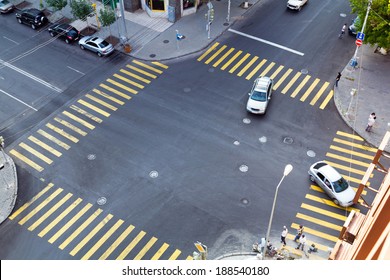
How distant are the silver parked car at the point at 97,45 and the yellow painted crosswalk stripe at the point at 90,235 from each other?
21.2m

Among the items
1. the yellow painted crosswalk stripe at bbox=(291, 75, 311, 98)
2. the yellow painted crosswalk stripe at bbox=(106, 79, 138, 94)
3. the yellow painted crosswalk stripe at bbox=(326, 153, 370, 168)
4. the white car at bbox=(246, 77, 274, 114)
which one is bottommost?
the yellow painted crosswalk stripe at bbox=(326, 153, 370, 168)

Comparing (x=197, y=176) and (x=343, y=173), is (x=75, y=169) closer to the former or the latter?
(x=197, y=176)

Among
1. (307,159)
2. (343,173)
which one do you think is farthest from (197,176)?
(343,173)

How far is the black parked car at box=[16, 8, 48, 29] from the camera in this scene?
50.4 meters

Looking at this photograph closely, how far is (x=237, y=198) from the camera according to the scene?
33.3 metres

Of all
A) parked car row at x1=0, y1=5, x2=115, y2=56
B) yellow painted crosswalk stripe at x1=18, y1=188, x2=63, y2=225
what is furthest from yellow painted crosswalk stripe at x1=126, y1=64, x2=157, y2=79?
yellow painted crosswalk stripe at x1=18, y1=188, x2=63, y2=225

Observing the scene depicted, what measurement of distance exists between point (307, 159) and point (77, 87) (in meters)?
24.0

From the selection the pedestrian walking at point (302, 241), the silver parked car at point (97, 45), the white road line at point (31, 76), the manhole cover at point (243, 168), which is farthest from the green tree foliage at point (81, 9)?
the pedestrian walking at point (302, 241)

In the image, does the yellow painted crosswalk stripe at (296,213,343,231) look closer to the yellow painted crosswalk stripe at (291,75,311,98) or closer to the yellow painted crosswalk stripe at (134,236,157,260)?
the yellow painted crosswalk stripe at (134,236,157,260)

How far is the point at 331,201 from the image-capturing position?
108ft

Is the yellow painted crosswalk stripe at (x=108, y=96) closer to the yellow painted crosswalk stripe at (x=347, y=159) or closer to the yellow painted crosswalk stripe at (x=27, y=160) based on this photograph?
the yellow painted crosswalk stripe at (x=27, y=160)

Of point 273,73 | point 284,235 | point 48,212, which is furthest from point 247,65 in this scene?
point 48,212

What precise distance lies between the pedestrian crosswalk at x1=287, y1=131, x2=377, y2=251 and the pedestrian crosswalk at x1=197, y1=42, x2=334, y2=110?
531 cm

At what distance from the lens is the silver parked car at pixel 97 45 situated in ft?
152
